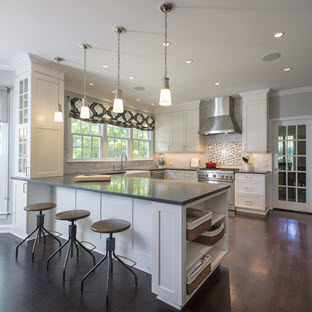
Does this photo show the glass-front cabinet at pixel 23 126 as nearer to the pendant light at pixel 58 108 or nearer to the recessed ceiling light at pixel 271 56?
the pendant light at pixel 58 108

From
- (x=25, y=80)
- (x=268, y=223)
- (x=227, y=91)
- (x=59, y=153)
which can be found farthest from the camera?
(x=227, y=91)

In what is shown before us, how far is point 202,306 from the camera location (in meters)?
1.71

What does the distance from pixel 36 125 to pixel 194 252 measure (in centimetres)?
289

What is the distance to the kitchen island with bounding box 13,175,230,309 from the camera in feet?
5.34

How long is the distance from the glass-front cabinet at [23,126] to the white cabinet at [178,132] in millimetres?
3806

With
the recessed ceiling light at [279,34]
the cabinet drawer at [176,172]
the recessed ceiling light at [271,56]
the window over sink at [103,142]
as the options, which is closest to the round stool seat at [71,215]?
the window over sink at [103,142]

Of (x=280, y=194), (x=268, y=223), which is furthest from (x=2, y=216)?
(x=280, y=194)

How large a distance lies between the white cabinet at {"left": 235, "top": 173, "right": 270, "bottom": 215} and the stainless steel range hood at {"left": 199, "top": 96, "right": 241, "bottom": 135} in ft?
3.87

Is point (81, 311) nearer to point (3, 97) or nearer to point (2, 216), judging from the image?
point (2, 216)

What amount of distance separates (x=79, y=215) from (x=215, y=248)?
5.37 ft

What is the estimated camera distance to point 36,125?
10.3ft

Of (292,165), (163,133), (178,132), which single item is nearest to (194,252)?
(292,165)

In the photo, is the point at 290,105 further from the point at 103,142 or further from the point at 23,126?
the point at 23,126

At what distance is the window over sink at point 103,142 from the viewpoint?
443 cm
